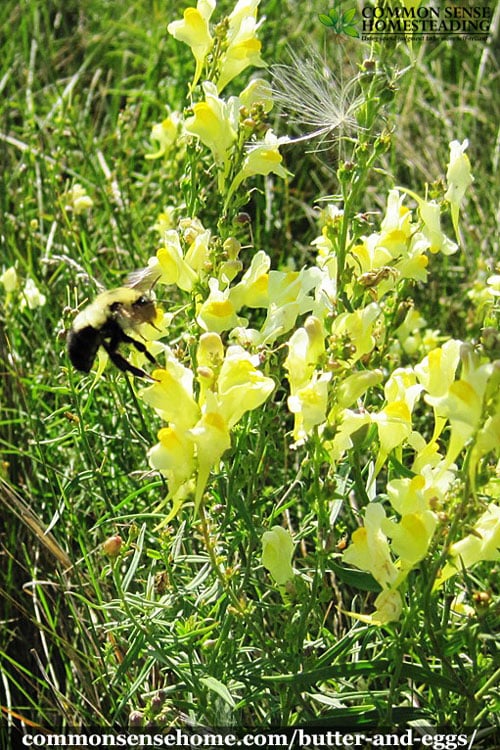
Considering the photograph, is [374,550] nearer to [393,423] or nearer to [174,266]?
[393,423]

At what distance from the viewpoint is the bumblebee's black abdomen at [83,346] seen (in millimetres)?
1350

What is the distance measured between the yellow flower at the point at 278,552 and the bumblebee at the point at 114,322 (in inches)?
11.8

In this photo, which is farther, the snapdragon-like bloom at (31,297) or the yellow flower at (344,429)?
the snapdragon-like bloom at (31,297)

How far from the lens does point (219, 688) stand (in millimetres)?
1206

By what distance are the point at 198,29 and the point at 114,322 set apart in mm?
536

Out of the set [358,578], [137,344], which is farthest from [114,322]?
[358,578]

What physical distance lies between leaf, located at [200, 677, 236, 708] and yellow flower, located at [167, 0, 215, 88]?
925 mm

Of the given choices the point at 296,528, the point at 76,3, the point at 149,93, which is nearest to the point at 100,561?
the point at 296,528

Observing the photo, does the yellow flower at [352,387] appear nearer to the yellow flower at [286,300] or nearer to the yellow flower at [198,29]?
the yellow flower at [286,300]

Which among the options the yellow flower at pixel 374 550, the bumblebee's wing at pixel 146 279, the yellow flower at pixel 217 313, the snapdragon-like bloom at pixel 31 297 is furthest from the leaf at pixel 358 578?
the snapdragon-like bloom at pixel 31 297

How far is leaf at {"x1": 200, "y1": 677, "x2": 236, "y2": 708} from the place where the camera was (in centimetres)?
118

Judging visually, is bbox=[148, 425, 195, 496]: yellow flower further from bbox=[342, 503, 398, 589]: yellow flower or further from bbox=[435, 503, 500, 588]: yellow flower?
bbox=[435, 503, 500, 588]: yellow flower

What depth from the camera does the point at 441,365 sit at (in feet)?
3.93

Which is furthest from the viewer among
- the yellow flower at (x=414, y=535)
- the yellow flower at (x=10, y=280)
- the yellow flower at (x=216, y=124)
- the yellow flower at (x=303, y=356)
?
the yellow flower at (x=10, y=280)
